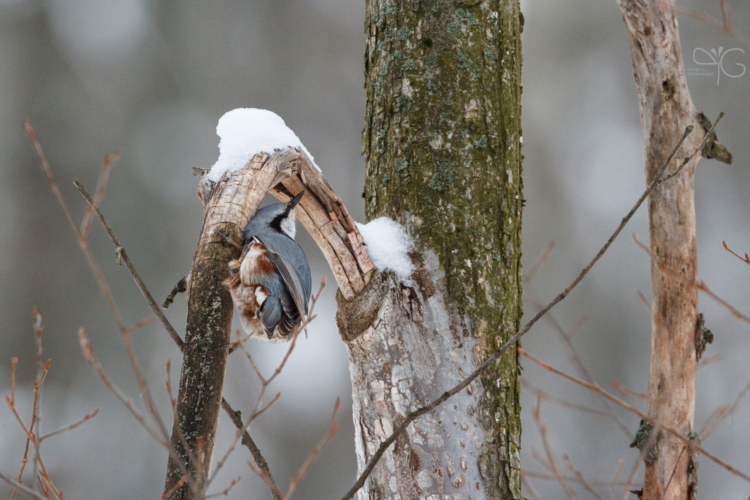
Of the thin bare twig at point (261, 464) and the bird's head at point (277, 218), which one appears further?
the bird's head at point (277, 218)

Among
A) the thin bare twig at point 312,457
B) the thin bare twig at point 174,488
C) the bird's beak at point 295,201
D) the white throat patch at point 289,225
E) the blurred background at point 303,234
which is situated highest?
the blurred background at point 303,234

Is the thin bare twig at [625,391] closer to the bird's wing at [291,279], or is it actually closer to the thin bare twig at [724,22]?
the bird's wing at [291,279]

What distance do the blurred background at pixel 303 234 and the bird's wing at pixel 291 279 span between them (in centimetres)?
260

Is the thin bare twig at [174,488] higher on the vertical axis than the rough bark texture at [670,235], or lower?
lower

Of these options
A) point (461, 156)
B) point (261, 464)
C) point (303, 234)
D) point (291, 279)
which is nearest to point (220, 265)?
point (291, 279)

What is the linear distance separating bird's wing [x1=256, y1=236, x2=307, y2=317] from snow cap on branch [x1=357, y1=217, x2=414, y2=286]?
0.23m

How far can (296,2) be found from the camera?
5.41 m

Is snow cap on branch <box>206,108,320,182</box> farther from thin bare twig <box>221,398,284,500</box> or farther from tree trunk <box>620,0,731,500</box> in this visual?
tree trunk <box>620,0,731,500</box>

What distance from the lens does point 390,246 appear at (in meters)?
1.47

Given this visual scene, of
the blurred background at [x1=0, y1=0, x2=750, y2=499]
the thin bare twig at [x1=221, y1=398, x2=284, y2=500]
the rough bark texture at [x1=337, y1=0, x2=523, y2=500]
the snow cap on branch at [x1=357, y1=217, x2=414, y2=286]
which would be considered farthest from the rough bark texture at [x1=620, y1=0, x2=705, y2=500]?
the blurred background at [x1=0, y1=0, x2=750, y2=499]

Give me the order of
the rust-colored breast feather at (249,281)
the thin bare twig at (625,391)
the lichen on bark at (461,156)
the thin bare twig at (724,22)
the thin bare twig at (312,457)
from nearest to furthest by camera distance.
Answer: the thin bare twig at (312,457)
the rust-colored breast feather at (249,281)
the lichen on bark at (461,156)
the thin bare twig at (625,391)
the thin bare twig at (724,22)

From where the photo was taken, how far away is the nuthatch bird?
1.38 metres

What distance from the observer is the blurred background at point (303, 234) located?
429cm

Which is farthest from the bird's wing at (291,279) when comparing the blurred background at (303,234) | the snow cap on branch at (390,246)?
the blurred background at (303,234)
